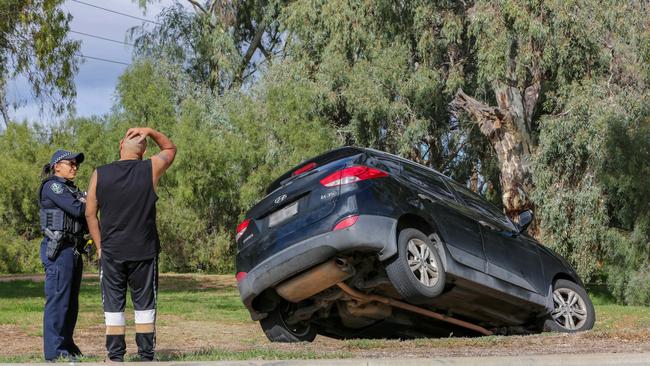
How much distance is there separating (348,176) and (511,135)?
17644 mm

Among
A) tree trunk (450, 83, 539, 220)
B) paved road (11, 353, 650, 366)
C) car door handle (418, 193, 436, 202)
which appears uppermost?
tree trunk (450, 83, 539, 220)

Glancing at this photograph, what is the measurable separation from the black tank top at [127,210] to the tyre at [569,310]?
523 cm

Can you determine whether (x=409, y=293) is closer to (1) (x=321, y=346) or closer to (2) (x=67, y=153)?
(1) (x=321, y=346)

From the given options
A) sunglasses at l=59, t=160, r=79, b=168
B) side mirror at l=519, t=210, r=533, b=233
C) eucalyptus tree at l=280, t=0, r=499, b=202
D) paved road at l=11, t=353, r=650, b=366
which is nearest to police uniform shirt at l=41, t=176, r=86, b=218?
sunglasses at l=59, t=160, r=79, b=168

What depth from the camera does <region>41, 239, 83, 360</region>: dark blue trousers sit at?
7203 millimetres

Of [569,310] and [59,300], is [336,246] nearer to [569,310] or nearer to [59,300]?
[59,300]

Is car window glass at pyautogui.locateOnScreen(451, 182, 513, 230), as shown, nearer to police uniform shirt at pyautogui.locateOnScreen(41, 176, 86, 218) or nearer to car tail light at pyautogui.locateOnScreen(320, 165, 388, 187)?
car tail light at pyautogui.locateOnScreen(320, 165, 388, 187)

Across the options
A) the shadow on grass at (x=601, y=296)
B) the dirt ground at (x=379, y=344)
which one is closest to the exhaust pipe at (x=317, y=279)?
the dirt ground at (x=379, y=344)

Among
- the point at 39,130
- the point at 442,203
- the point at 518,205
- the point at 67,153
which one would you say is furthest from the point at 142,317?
the point at 39,130

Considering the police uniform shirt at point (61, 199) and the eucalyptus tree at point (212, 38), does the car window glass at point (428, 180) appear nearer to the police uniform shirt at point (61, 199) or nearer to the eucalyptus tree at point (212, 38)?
the police uniform shirt at point (61, 199)

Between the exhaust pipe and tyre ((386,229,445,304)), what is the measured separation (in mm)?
406

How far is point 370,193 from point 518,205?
17.8m

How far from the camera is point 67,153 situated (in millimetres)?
7629

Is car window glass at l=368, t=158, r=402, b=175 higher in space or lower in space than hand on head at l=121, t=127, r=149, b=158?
lower
